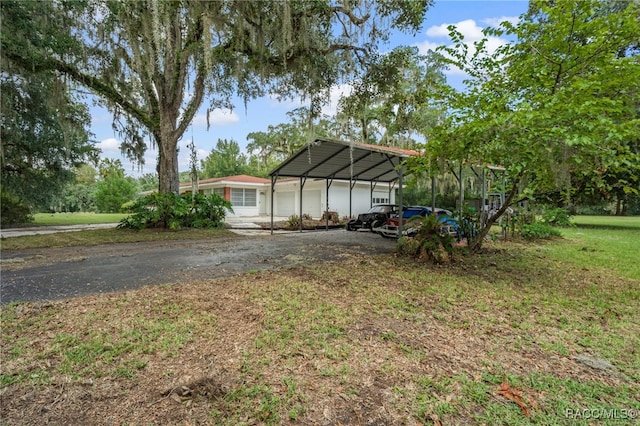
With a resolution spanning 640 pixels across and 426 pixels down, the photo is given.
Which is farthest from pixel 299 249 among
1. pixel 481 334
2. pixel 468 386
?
pixel 468 386

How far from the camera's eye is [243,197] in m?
24.2

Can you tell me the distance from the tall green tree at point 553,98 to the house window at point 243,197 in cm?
1952

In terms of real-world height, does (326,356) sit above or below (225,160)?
below

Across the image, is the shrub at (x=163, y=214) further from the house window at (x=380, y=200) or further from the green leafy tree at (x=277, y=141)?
the green leafy tree at (x=277, y=141)

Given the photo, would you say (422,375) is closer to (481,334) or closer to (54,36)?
(481,334)

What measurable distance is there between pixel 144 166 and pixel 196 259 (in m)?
8.97

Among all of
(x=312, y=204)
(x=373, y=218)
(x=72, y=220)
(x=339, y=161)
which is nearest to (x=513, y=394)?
(x=339, y=161)

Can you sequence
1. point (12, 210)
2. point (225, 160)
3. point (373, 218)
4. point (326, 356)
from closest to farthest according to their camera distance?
point (326, 356)
point (373, 218)
point (12, 210)
point (225, 160)

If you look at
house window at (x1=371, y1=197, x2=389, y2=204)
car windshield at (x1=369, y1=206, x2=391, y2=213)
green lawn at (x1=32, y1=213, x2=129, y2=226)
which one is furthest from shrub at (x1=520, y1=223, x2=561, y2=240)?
green lawn at (x1=32, y1=213, x2=129, y2=226)

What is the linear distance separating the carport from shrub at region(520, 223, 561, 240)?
451 cm

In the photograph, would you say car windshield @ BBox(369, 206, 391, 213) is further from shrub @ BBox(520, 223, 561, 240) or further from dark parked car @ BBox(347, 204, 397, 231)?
shrub @ BBox(520, 223, 561, 240)

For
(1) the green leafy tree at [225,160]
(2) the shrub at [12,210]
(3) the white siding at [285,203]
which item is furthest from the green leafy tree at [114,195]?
(3) the white siding at [285,203]

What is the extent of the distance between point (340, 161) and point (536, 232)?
7123 millimetres

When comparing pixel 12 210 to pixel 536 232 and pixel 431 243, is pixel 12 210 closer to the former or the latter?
pixel 431 243
